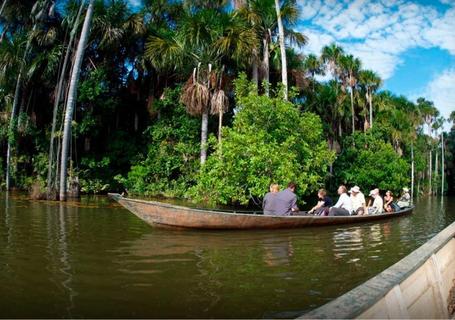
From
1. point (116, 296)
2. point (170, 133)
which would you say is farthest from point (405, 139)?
point (116, 296)

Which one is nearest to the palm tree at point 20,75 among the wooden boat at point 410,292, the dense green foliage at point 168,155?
the dense green foliage at point 168,155

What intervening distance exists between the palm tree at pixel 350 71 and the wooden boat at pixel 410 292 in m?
36.9

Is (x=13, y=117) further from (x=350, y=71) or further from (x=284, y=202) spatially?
(x=350, y=71)

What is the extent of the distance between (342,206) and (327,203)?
0.56 meters

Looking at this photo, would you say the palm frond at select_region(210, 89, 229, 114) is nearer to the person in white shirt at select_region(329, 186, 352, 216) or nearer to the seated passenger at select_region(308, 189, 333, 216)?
the seated passenger at select_region(308, 189, 333, 216)

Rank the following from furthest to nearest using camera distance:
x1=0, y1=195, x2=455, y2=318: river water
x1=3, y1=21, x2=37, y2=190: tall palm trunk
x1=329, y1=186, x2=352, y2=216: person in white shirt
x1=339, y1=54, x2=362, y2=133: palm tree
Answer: x1=339, y1=54, x2=362, y2=133: palm tree, x1=3, y1=21, x2=37, y2=190: tall palm trunk, x1=329, y1=186, x2=352, y2=216: person in white shirt, x1=0, y1=195, x2=455, y2=318: river water

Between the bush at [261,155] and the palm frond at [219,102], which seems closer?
the bush at [261,155]

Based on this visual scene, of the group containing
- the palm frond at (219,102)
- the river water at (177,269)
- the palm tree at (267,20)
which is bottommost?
the river water at (177,269)

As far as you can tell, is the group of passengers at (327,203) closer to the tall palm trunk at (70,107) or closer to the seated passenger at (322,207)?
the seated passenger at (322,207)

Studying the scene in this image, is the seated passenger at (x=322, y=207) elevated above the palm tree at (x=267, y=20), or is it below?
below

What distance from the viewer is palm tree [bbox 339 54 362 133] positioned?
40.4 m

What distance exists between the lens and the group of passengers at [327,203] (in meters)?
12.3

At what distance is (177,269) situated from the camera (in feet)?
22.4

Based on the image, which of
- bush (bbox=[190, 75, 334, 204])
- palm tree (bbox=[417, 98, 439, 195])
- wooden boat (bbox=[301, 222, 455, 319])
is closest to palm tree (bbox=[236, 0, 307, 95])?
bush (bbox=[190, 75, 334, 204])
